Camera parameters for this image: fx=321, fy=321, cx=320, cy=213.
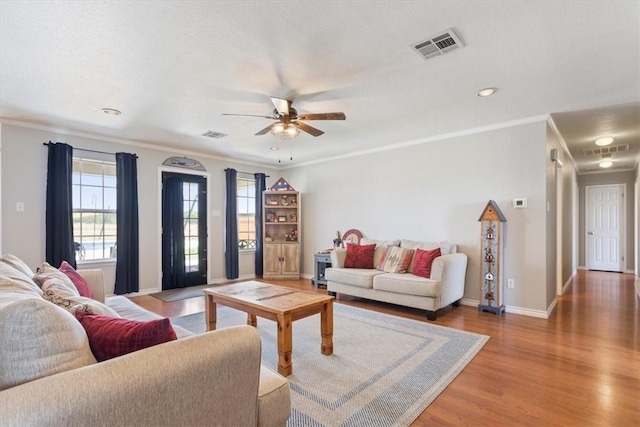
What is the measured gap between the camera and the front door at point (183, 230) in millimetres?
5547

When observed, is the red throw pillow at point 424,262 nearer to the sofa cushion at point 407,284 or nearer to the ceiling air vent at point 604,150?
the sofa cushion at point 407,284

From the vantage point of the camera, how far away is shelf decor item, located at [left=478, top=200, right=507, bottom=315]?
4.06 metres

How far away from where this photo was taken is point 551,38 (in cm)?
225

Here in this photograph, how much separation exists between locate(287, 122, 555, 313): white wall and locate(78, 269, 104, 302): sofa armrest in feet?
13.0

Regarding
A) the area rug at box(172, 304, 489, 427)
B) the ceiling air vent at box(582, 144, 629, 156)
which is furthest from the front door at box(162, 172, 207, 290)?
the ceiling air vent at box(582, 144, 629, 156)

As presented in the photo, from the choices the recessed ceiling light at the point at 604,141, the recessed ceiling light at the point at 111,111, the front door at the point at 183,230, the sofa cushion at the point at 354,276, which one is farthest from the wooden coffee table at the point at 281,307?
the recessed ceiling light at the point at 604,141

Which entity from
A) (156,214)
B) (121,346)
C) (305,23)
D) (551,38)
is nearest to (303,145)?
(156,214)

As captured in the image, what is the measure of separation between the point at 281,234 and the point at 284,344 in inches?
178

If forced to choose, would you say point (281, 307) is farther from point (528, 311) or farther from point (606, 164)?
point (606, 164)

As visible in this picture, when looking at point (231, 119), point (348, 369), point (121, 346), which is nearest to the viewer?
point (121, 346)

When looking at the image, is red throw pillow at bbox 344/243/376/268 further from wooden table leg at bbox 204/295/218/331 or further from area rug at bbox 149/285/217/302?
area rug at bbox 149/285/217/302

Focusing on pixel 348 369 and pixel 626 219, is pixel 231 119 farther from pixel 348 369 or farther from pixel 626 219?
pixel 626 219

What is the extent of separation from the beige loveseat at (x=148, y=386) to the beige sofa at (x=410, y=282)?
2.79 metres

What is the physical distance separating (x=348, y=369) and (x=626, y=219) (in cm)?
832
